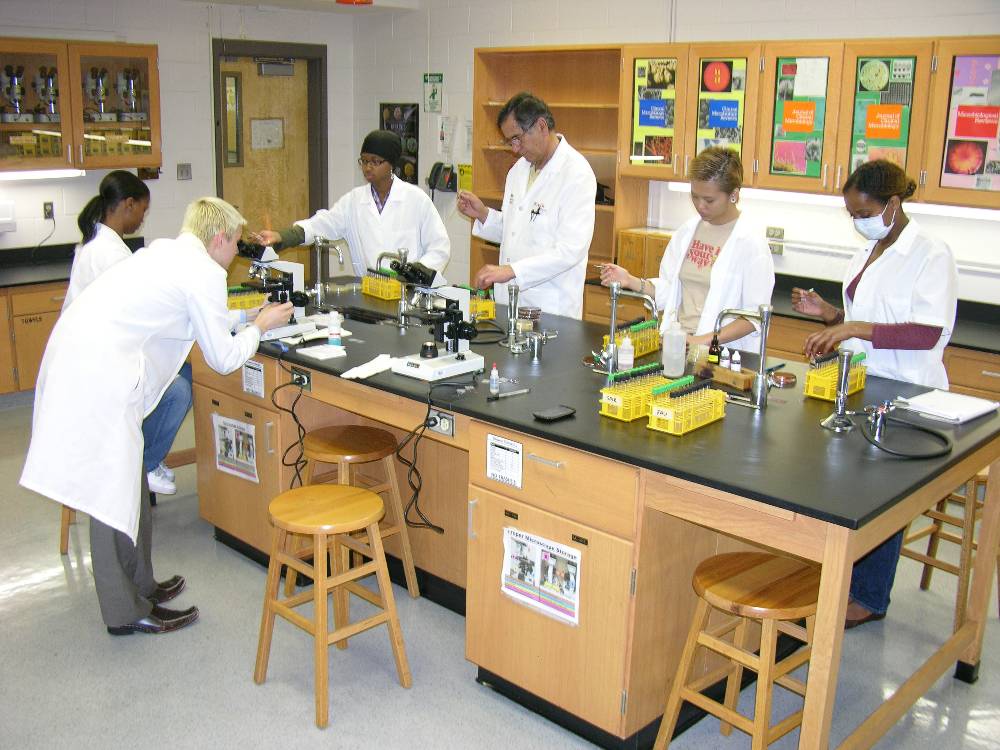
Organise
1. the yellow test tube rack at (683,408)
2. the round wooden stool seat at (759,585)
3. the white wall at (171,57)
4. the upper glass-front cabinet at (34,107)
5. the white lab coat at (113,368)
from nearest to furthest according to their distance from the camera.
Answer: the round wooden stool seat at (759,585), the yellow test tube rack at (683,408), the white lab coat at (113,368), the upper glass-front cabinet at (34,107), the white wall at (171,57)

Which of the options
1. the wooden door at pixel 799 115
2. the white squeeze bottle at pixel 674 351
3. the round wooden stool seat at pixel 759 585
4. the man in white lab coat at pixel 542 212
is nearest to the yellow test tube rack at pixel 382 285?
the man in white lab coat at pixel 542 212

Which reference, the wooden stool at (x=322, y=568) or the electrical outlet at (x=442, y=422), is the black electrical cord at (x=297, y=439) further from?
the electrical outlet at (x=442, y=422)

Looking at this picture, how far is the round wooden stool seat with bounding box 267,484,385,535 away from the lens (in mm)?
2742

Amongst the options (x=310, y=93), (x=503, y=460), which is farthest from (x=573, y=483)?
(x=310, y=93)

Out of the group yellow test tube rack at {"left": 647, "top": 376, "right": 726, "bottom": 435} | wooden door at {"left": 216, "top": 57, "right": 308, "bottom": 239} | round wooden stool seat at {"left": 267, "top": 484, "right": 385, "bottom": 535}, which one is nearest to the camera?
yellow test tube rack at {"left": 647, "top": 376, "right": 726, "bottom": 435}

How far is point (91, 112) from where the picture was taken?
18.1ft

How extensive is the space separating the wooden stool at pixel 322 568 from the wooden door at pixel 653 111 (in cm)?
300

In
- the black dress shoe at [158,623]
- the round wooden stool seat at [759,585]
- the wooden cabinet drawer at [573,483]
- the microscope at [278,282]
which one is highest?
the microscope at [278,282]

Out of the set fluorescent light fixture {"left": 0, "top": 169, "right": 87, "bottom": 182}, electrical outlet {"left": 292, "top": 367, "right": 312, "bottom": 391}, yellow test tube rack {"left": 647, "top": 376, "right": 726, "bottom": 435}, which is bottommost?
electrical outlet {"left": 292, "top": 367, "right": 312, "bottom": 391}

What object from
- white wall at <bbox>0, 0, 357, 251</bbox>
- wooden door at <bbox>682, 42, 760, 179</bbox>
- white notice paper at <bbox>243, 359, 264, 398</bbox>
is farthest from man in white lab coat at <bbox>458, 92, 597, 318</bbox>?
white wall at <bbox>0, 0, 357, 251</bbox>

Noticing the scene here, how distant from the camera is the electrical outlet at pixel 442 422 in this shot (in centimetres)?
290

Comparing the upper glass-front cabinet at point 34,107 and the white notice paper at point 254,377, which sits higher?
the upper glass-front cabinet at point 34,107

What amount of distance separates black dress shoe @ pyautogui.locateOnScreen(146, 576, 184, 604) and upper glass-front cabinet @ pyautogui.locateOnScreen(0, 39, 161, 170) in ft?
9.49

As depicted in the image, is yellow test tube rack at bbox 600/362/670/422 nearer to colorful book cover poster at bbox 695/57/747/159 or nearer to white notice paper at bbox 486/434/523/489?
white notice paper at bbox 486/434/523/489
